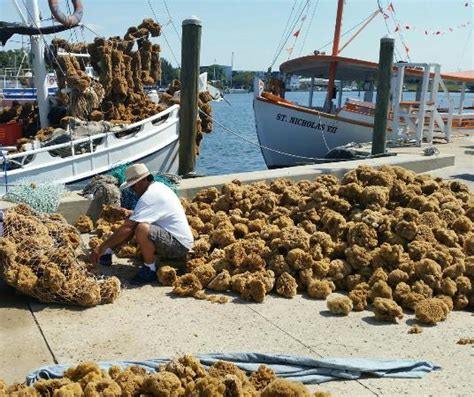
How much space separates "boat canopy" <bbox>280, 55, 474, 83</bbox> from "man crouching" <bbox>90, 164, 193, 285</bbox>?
13.8m

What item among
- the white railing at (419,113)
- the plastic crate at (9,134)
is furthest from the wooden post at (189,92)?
the white railing at (419,113)

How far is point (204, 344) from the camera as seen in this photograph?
13.2 feet

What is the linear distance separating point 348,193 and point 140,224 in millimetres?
2412

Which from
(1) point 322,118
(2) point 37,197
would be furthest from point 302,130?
(2) point 37,197

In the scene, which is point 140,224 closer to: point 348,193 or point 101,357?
point 101,357

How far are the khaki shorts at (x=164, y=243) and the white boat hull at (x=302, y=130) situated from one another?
1264cm

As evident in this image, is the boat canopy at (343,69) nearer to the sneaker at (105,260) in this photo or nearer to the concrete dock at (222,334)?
the sneaker at (105,260)

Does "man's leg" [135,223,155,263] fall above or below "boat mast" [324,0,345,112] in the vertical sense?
below

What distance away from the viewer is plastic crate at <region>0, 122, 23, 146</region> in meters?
12.5

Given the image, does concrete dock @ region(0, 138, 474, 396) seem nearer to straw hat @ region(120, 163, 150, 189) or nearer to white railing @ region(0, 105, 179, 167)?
straw hat @ region(120, 163, 150, 189)

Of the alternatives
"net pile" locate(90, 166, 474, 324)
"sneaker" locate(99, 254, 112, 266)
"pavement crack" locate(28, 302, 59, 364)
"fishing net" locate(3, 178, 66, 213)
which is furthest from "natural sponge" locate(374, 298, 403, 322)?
"fishing net" locate(3, 178, 66, 213)

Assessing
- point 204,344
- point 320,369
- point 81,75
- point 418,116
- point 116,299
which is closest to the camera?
point 320,369

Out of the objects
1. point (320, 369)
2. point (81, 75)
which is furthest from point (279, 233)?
point (81, 75)

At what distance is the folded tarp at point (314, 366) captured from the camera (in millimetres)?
3575
